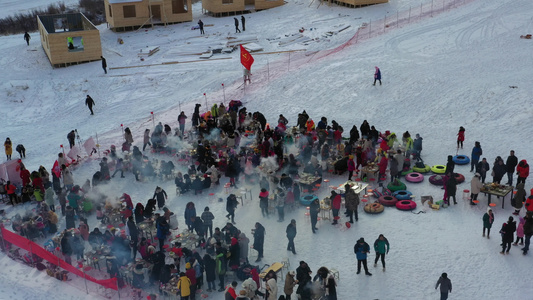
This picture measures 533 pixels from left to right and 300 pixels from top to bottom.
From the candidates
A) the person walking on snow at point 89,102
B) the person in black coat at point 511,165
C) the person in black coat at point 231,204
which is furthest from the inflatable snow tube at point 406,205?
the person walking on snow at point 89,102

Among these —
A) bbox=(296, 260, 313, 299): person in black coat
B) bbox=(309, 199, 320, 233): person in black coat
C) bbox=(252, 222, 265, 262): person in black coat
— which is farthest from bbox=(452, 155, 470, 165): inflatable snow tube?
bbox=(296, 260, 313, 299): person in black coat

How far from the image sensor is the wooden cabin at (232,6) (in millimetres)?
44844

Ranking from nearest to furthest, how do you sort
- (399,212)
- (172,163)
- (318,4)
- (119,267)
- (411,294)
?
1. (411,294)
2. (119,267)
3. (399,212)
4. (172,163)
5. (318,4)

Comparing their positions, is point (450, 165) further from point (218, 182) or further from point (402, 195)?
point (218, 182)

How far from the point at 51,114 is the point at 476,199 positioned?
21.9m

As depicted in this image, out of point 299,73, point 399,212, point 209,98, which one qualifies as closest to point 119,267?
point 399,212

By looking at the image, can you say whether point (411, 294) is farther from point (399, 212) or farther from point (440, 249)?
point (399, 212)

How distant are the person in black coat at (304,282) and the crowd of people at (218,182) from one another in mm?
24

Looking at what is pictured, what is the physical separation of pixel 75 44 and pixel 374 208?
25399 mm

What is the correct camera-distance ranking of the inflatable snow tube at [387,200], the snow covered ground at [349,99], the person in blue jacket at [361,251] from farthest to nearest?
1. the inflatable snow tube at [387,200]
2. the snow covered ground at [349,99]
3. the person in blue jacket at [361,251]

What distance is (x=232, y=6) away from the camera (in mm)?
45031

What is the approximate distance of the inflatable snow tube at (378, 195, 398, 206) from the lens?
19.0 metres

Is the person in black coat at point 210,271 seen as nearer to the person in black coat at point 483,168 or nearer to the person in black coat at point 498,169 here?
the person in black coat at point 483,168

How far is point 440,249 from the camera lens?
16578 mm
